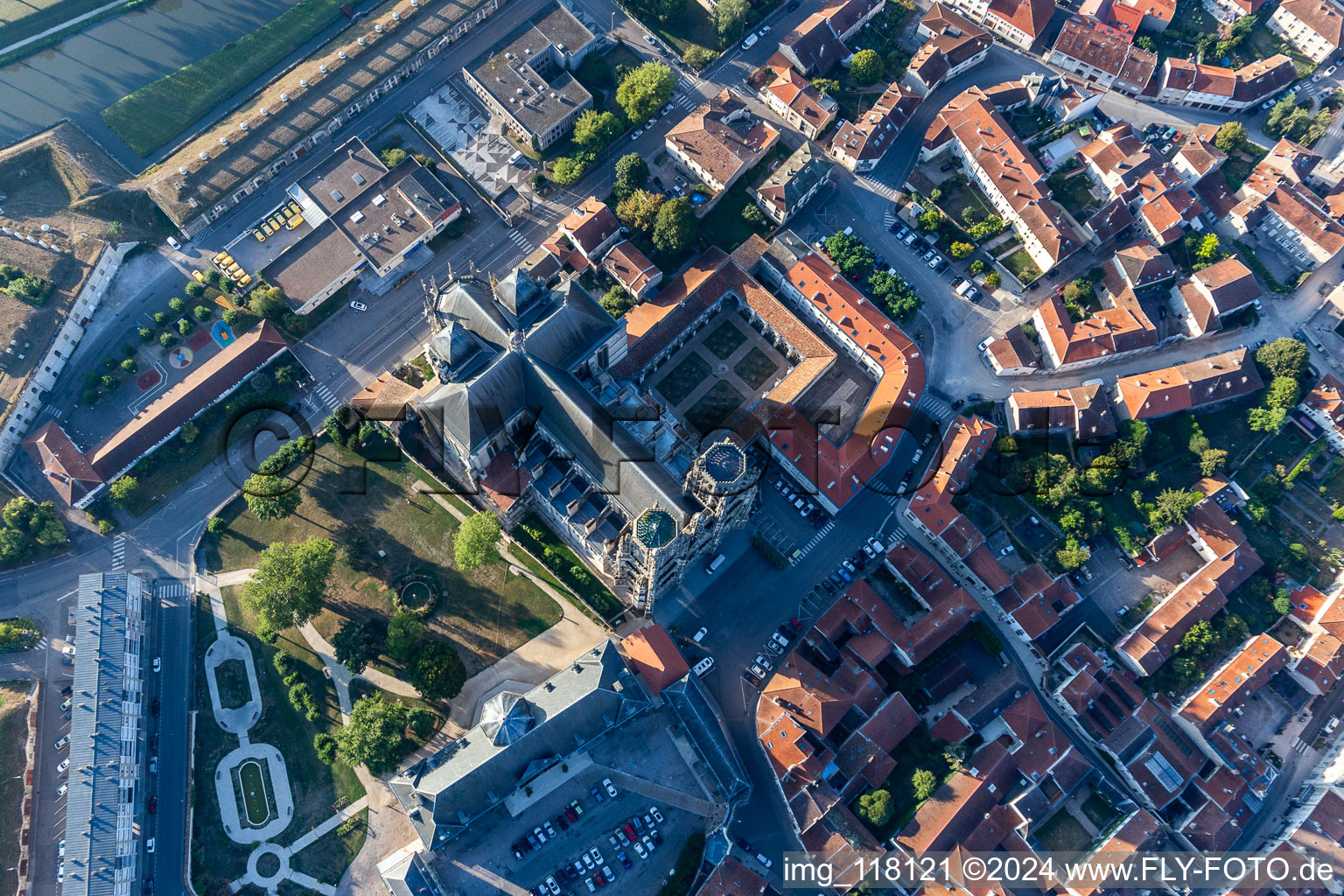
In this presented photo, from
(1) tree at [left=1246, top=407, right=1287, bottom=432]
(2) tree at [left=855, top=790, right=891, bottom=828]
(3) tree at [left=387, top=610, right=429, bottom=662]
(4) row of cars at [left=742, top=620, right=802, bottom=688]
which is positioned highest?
(3) tree at [left=387, top=610, right=429, bottom=662]

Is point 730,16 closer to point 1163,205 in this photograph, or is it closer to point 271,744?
point 1163,205

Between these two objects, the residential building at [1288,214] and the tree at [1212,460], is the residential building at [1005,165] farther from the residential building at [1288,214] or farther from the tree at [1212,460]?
the tree at [1212,460]

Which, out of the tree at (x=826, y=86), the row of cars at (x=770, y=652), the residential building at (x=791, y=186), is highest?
the tree at (x=826, y=86)

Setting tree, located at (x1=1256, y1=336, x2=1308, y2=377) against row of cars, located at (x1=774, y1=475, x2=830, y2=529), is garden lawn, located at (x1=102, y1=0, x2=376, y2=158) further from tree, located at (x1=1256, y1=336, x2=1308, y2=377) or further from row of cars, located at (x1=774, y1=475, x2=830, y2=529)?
tree, located at (x1=1256, y1=336, x2=1308, y2=377)

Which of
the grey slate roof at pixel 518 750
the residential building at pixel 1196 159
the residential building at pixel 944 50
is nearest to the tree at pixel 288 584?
the grey slate roof at pixel 518 750

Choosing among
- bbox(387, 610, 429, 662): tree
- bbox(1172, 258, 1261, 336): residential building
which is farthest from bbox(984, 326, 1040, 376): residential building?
bbox(387, 610, 429, 662): tree

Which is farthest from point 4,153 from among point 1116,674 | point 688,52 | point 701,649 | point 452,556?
point 1116,674
